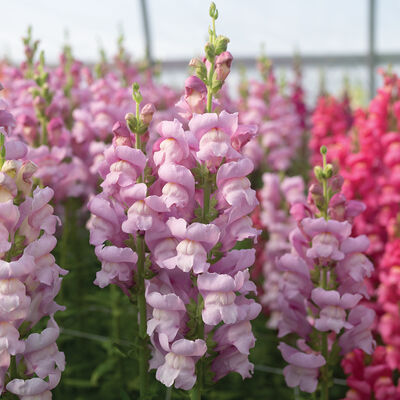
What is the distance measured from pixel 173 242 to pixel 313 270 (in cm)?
46

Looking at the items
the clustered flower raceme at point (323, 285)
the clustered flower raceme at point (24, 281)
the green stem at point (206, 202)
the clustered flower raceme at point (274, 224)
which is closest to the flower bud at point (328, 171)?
the clustered flower raceme at point (323, 285)

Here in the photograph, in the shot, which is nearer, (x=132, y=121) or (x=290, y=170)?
(x=132, y=121)

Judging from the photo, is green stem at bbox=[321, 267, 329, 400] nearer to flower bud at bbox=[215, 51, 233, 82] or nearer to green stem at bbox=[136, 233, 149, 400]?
green stem at bbox=[136, 233, 149, 400]

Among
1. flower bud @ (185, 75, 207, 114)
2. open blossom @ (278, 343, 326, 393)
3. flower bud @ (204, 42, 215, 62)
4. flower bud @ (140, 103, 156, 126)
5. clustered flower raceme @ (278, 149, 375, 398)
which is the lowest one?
open blossom @ (278, 343, 326, 393)

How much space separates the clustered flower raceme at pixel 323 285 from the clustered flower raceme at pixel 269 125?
151 centimetres

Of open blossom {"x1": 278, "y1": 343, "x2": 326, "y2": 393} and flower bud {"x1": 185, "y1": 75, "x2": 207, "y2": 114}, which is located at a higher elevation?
flower bud {"x1": 185, "y1": 75, "x2": 207, "y2": 114}

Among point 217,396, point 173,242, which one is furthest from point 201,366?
point 217,396

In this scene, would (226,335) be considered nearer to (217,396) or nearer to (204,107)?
(204,107)

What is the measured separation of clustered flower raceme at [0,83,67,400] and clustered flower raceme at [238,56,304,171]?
6.24 ft

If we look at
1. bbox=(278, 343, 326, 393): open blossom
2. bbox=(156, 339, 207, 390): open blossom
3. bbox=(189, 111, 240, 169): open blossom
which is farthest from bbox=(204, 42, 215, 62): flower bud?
bbox=(278, 343, 326, 393): open blossom

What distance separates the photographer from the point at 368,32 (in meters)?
6.21

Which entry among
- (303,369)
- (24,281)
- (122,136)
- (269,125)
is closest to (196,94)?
(122,136)

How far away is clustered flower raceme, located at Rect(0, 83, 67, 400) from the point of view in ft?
3.63

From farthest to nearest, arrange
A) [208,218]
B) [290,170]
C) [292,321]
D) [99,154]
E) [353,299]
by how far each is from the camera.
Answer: [290,170]
[99,154]
[292,321]
[353,299]
[208,218]
